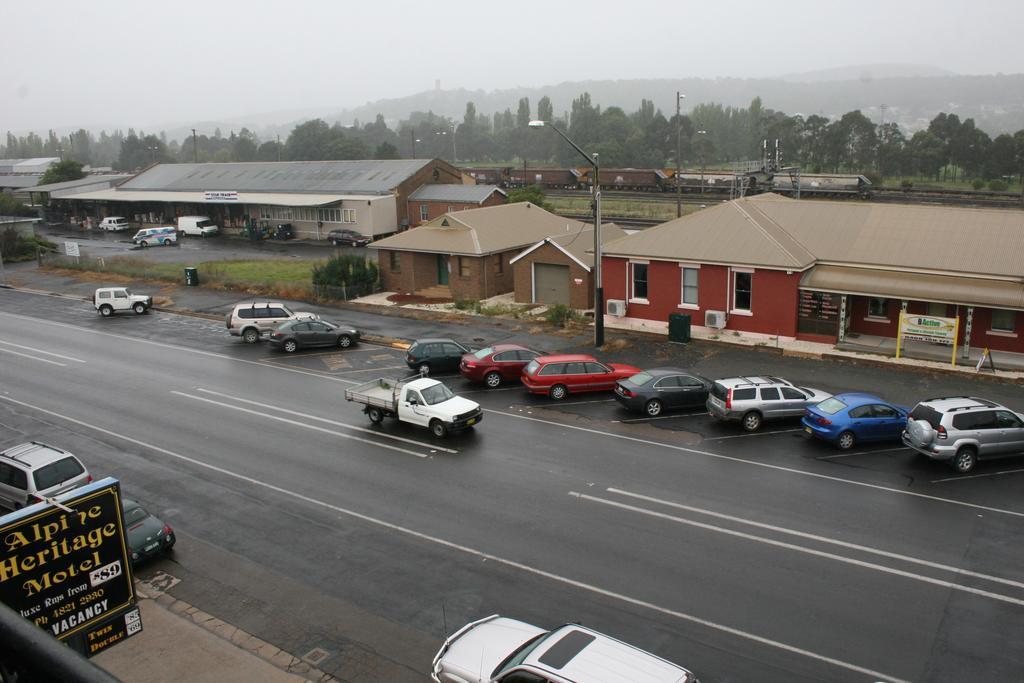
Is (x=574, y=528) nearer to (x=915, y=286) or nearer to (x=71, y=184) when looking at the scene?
(x=915, y=286)

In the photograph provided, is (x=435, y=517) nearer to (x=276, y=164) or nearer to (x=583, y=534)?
(x=583, y=534)

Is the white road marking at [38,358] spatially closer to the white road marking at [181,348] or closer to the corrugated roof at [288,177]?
the white road marking at [181,348]

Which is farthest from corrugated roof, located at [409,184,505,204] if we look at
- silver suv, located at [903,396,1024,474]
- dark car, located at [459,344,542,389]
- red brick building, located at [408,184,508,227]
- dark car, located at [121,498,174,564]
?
dark car, located at [121,498,174,564]

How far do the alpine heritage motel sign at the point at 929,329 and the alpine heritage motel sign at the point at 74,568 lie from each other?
28.0 metres

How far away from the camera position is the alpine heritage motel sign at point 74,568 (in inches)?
287

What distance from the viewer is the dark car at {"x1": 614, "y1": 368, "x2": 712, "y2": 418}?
82.0ft

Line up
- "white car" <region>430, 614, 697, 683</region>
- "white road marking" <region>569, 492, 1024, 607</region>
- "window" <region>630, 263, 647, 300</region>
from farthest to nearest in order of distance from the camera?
"window" <region>630, 263, 647, 300</region>
"white road marking" <region>569, 492, 1024, 607</region>
"white car" <region>430, 614, 697, 683</region>

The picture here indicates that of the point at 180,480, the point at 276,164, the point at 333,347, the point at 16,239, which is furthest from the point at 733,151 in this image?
the point at 180,480

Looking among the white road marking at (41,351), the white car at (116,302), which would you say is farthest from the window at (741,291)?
the white car at (116,302)

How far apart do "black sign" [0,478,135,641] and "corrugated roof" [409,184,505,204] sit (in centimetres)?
5943

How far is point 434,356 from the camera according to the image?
29.9 metres

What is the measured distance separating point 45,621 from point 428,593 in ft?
27.0

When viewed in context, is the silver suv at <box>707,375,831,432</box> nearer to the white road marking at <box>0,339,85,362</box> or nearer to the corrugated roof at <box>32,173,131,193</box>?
the white road marking at <box>0,339,85,362</box>

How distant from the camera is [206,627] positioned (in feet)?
46.5
